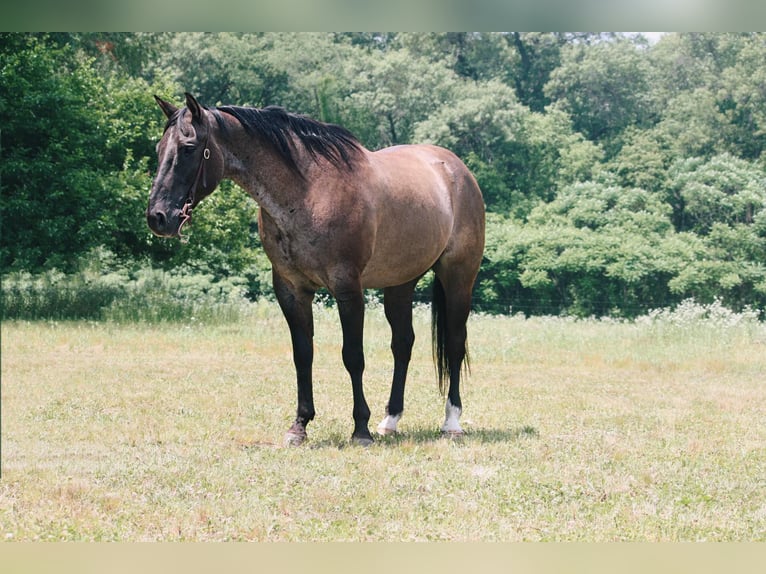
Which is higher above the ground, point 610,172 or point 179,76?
point 179,76

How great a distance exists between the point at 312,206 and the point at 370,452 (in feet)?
5.81

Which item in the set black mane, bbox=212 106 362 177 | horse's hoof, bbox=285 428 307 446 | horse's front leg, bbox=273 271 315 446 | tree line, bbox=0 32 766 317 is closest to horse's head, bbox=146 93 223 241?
black mane, bbox=212 106 362 177

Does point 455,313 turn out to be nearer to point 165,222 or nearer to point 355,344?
point 355,344

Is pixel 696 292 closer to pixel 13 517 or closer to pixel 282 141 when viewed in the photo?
pixel 282 141

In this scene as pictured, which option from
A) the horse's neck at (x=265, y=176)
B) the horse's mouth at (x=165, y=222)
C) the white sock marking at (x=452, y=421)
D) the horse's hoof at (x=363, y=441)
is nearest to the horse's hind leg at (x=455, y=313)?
the white sock marking at (x=452, y=421)

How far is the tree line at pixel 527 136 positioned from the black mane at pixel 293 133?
1302 centimetres

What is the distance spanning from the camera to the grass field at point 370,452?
4.68 meters

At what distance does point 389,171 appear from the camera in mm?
6789

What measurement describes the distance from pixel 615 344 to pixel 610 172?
626 inches

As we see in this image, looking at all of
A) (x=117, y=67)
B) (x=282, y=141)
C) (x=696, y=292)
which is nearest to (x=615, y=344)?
(x=282, y=141)

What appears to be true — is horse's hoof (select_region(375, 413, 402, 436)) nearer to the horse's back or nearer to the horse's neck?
the horse's back

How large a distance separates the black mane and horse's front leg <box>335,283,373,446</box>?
0.94m

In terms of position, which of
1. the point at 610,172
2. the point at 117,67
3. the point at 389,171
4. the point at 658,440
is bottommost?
the point at 658,440

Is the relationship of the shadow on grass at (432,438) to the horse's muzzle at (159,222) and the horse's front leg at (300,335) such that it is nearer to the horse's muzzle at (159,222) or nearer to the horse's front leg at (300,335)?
the horse's front leg at (300,335)
